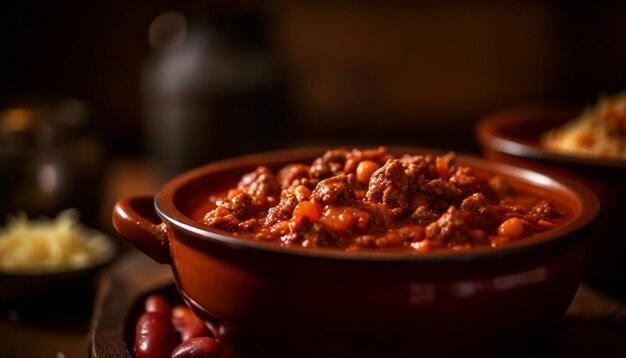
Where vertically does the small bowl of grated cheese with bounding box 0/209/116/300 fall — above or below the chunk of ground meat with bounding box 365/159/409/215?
below

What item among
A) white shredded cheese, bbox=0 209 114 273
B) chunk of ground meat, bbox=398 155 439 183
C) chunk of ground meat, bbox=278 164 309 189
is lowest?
white shredded cheese, bbox=0 209 114 273

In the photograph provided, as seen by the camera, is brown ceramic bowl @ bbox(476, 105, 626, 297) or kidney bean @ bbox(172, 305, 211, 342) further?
brown ceramic bowl @ bbox(476, 105, 626, 297)

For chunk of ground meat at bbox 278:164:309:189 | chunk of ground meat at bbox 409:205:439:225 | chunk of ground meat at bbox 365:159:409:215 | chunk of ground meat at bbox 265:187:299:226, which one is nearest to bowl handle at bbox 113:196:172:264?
chunk of ground meat at bbox 265:187:299:226

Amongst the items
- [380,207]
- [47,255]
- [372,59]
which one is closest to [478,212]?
[380,207]

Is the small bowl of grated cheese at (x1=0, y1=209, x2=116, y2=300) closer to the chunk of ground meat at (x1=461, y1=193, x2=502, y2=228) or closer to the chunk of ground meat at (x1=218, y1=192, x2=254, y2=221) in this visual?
the chunk of ground meat at (x1=218, y1=192, x2=254, y2=221)

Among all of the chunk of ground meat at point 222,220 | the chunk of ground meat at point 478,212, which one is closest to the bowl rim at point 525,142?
the chunk of ground meat at point 478,212

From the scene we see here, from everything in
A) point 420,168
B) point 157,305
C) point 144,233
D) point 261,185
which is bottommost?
point 157,305

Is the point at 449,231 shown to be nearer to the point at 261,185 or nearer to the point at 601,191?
the point at 261,185
